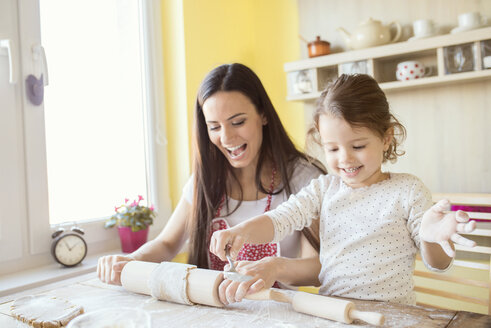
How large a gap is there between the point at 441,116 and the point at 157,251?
1505mm

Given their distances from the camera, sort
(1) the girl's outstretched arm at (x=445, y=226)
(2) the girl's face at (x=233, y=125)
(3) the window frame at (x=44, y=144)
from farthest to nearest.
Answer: (3) the window frame at (x=44, y=144)
(2) the girl's face at (x=233, y=125)
(1) the girl's outstretched arm at (x=445, y=226)

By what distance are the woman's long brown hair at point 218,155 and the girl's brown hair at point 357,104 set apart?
342mm

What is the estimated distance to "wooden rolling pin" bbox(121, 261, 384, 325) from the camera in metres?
0.72

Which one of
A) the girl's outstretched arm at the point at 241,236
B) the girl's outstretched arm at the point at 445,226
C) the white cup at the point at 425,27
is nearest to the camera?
the girl's outstretched arm at the point at 445,226

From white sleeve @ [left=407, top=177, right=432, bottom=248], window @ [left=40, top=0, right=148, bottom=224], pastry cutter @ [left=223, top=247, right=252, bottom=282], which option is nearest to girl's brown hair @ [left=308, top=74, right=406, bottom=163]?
white sleeve @ [left=407, top=177, right=432, bottom=248]

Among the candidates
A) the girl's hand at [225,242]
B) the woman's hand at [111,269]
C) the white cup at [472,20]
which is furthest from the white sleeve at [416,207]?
the white cup at [472,20]

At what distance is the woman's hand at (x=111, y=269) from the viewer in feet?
3.29

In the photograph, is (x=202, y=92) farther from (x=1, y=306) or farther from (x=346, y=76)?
(x=1, y=306)

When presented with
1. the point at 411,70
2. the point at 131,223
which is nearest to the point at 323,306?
the point at 131,223

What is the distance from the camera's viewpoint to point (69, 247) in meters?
1.55

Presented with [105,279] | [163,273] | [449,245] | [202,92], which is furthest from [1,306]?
[449,245]

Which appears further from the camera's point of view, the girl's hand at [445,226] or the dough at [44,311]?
the dough at [44,311]

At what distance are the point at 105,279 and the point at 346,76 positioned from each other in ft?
2.44

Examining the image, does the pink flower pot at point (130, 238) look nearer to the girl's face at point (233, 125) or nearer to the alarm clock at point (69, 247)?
the alarm clock at point (69, 247)
